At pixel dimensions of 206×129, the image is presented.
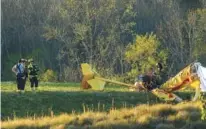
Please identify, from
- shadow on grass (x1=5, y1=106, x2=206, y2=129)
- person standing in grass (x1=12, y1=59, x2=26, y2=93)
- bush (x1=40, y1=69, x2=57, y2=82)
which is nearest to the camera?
shadow on grass (x1=5, y1=106, x2=206, y2=129)

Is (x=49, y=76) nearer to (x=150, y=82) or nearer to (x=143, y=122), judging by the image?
(x=150, y=82)

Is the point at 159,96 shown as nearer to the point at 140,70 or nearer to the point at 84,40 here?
the point at 140,70

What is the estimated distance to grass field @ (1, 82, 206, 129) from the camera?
53.8 ft

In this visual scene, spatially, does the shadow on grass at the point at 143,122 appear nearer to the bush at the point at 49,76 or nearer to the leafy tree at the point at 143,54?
the leafy tree at the point at 143,54

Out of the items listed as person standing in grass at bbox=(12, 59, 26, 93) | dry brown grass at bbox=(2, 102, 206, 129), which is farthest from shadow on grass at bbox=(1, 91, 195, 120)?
dry brown grass at bbox=(2, 102, 206, 129)

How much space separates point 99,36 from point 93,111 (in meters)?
30.7

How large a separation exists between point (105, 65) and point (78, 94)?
2917 cm

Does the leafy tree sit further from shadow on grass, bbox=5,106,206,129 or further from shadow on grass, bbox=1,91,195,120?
shadow on grass, bbox=5,106,206,129

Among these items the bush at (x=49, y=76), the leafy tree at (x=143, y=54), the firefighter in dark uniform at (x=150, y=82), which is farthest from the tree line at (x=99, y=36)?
the firefighter in dark uniform at (x=150, y=82)

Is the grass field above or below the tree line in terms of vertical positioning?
below

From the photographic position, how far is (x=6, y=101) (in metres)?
20.5

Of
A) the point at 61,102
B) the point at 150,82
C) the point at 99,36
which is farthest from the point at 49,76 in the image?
the point at 61,102

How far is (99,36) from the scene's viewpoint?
50.5m

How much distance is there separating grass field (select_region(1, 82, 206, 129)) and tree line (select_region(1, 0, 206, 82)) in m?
22.4
